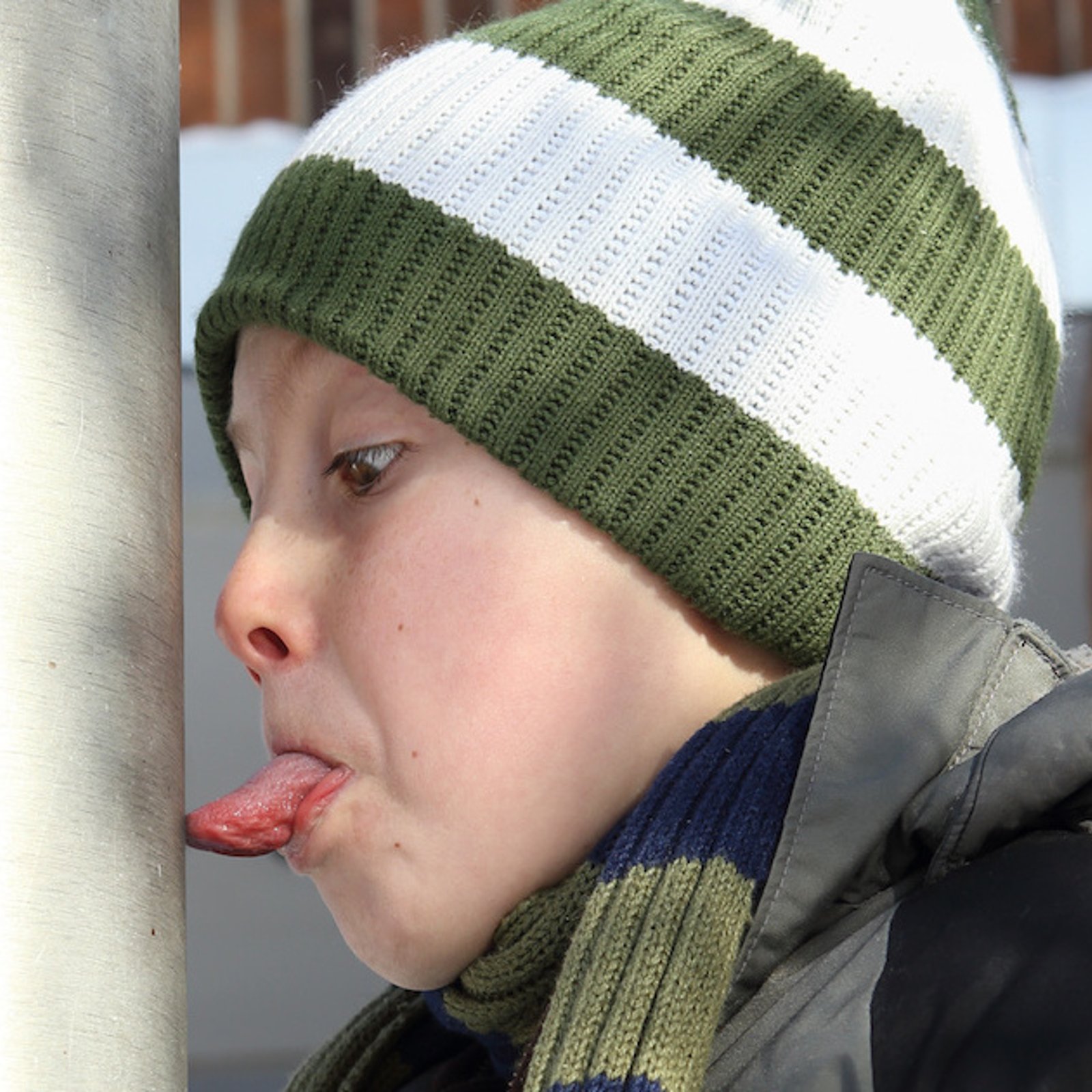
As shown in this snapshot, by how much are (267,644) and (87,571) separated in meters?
0.58

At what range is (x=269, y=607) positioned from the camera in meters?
1.56

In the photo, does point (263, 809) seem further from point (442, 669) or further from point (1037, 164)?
point (1037, 164)

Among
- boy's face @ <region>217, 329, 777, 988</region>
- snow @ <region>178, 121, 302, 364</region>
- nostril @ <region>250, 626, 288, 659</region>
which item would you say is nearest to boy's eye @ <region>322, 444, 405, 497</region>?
boy's face @ <region>217, 329, 777, 988</region>

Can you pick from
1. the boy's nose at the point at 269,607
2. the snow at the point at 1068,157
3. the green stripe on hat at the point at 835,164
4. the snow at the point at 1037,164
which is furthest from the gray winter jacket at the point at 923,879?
the snow at the point at 1068,157

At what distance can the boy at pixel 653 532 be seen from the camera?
129 centimetres

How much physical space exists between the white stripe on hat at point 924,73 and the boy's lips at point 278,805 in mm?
842

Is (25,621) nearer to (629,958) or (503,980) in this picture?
(629,958)

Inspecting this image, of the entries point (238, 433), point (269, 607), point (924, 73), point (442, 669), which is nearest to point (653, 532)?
point (442, 669)

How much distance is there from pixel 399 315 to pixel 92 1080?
81 centimetres

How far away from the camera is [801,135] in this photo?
166 centimetres

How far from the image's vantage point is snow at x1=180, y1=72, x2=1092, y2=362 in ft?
11.3

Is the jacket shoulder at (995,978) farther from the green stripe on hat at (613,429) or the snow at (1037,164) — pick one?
the snow at (1037,164)

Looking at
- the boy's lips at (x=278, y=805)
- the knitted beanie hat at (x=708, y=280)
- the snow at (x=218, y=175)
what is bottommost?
the snow at (x=218, y=175)

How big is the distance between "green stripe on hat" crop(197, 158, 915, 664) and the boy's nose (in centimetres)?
19
